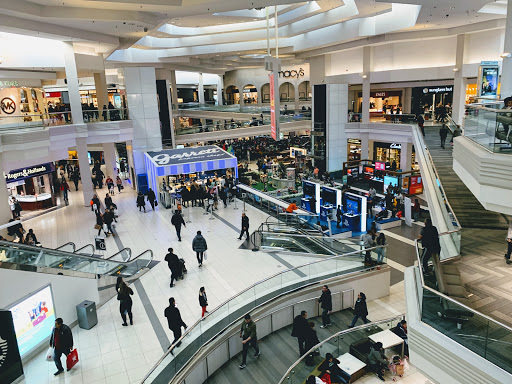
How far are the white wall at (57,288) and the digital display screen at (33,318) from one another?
14 cm

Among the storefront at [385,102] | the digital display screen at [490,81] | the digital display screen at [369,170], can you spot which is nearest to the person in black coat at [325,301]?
the digital display screen at [490,81]

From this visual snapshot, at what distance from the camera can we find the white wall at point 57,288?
718 centimetres

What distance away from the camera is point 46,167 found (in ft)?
63.8

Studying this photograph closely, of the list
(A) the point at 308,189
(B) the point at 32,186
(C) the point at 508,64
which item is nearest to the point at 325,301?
(C) the point at 508,64

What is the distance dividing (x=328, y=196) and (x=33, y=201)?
545 inches

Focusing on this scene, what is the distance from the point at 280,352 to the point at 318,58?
77.8 ft

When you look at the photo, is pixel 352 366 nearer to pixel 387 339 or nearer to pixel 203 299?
pixel 387 339

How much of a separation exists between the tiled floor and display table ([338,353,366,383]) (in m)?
0.22

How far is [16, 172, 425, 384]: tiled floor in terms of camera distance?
741 centimetres

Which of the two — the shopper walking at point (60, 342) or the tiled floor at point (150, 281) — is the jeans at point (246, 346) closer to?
the tiled floor at point (150, 281)

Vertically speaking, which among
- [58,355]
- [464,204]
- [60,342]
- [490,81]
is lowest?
[58,355]

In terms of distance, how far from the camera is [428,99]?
26.0 metres

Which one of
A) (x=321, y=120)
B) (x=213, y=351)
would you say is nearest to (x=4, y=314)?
(x=213, y=351)

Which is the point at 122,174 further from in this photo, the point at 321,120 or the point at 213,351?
the point at 213,351
